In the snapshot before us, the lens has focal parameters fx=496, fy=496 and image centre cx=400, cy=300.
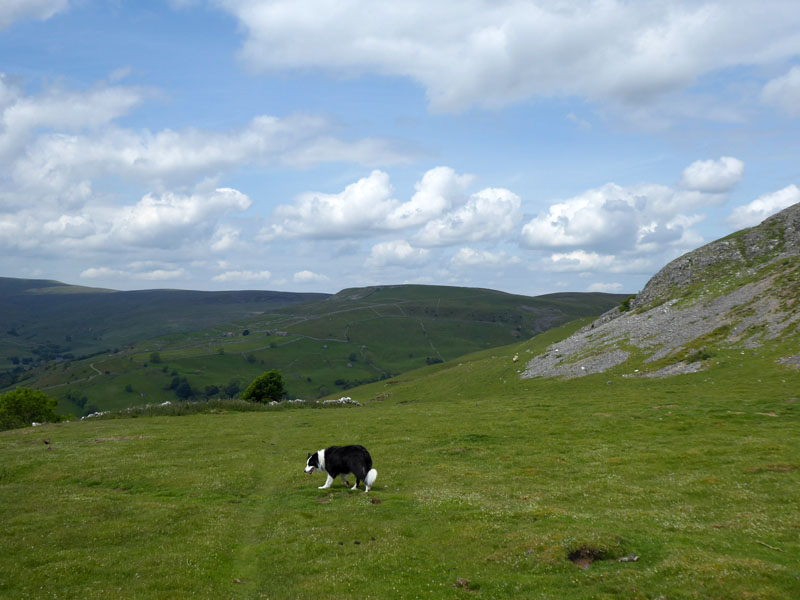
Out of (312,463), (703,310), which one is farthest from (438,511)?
(703,310)

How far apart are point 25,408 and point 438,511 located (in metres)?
90.1

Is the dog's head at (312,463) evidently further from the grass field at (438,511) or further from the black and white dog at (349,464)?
the black and white dog at (349,464)

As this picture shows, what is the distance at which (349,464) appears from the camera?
2734cm

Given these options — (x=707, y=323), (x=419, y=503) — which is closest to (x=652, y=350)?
(x=707, y=323)

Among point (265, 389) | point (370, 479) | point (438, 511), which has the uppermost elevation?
point (370, 479)

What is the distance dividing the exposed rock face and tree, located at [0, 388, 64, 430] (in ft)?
270

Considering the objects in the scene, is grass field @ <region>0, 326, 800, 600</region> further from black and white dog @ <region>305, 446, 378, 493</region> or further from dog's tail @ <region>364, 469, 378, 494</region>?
black and white dog @ <region>305, 446, 378, 493</region>

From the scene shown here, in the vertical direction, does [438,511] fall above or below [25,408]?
above

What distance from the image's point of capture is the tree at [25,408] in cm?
8219

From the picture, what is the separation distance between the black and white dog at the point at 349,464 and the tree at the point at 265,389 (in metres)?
72.3

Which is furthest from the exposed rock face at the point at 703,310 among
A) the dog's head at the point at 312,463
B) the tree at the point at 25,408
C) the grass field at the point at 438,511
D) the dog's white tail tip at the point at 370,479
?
the tree at the point at 25,408

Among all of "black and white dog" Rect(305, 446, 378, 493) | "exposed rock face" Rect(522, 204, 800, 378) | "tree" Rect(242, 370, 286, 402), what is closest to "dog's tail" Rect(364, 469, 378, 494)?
"black and white dog" Rect(305, 446, 378, 493)

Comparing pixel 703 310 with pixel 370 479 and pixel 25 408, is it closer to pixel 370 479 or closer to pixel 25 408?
pixel 370 479

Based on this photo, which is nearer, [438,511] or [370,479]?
[438,511]
